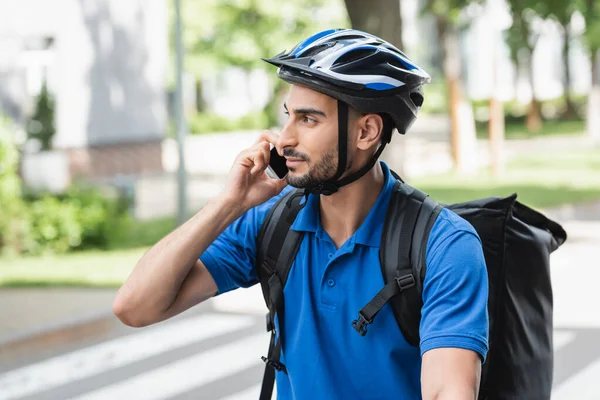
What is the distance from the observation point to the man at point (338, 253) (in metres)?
2.38

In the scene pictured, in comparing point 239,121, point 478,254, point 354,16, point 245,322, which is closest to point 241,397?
point 245,322

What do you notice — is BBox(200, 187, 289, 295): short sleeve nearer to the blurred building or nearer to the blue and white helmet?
the blue and white helmet

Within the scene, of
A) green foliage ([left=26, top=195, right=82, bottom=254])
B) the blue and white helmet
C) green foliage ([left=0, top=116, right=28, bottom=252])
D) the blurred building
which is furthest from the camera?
the blurred building

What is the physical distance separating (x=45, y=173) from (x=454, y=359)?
52.5 feet

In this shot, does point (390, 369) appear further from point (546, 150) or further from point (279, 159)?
point (546, 150)

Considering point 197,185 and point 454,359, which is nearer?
point 454,359

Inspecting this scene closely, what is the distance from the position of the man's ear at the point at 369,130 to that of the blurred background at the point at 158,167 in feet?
15.5

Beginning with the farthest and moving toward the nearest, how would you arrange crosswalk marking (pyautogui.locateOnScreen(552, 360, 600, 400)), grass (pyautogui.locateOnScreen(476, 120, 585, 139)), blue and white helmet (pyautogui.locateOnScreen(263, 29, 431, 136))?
grass (pyautogui.locateOnScreen(476, 120, 585, 139))
crosswalk marking (pyautogui.locateOnScreen(552, 360, 600, 400))
blue and white helmet (pyautogui.locateOnScreen(263, 29, 431, 136))

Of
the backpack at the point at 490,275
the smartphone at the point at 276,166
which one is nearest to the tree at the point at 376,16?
the backpack at the point at 490,275

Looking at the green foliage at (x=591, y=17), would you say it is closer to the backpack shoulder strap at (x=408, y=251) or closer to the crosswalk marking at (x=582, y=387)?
the crosswalk marking at (x=582, y=387)

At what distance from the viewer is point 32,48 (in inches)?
849

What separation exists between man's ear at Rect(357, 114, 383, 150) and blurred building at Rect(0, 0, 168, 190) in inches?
706

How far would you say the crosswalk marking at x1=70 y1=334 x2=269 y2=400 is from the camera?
283 inches

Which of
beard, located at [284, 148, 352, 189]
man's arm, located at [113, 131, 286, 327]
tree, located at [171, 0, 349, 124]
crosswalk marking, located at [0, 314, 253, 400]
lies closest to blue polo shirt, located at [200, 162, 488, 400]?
beard, located at [284, 148, 352, 189]
